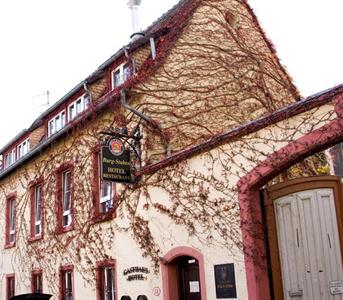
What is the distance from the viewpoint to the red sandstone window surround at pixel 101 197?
14.3 meters

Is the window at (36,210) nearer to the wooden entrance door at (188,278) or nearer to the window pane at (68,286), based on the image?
the window pane at (68,286)

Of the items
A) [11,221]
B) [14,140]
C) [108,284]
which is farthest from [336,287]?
[14,140]

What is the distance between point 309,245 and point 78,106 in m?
10.7

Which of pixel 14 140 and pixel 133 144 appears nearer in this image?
pixel 133 144

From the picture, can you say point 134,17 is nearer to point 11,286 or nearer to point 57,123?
point 57,123

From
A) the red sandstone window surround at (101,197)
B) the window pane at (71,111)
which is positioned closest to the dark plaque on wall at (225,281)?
the red sandstone window surround at (101,197)

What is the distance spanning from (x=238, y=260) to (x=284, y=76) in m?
9.46

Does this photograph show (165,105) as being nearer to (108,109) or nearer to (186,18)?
(108,109)

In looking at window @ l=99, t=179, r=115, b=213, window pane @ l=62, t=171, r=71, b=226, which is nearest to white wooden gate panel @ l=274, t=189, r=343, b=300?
window @ l=99, t=179, r=115, b=213

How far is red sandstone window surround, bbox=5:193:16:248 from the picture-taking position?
70.6 ft

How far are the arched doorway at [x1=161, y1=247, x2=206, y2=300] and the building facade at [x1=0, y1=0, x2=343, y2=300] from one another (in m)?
0.03

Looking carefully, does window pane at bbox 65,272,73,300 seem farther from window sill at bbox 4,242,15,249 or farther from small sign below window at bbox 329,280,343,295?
small sign below window at bbox 329,280,343,295

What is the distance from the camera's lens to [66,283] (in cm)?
1661

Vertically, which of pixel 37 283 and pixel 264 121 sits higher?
pixel 264 121
